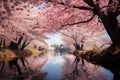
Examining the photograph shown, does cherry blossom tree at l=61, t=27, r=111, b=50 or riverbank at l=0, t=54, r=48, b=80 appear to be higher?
riverbank at l=0, t=54, r=48, b=80

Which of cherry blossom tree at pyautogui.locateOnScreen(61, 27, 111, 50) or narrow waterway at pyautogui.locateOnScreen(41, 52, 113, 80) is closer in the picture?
narrow waterway at pyautogui.locateOnScreen(41, 52, 113, 80)

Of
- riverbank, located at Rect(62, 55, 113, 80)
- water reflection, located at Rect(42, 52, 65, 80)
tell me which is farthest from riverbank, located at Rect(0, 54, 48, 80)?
riverbank, located at Rect(62, 55, 113, 80)

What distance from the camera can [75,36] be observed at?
2053 inches

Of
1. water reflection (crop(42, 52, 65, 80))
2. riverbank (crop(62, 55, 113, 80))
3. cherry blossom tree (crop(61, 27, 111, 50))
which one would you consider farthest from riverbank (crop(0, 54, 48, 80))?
cherry blossom tree (crop(61, 27, 111, 50))

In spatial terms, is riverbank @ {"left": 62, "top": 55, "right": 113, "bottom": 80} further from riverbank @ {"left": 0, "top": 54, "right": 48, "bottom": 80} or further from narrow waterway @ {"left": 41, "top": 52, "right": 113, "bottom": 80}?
riverbank @ {"left": 0, "top": 54, "right": 48, "bottom": 80}

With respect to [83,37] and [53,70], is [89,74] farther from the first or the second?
[83,37]

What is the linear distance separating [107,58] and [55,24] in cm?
497

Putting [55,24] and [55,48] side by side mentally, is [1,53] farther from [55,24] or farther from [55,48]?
[55,48]

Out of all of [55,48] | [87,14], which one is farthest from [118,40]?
[55,48]

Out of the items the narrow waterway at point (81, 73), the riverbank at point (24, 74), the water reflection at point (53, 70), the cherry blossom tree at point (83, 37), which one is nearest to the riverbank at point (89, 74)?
the narrow waterway at point (81, 73)

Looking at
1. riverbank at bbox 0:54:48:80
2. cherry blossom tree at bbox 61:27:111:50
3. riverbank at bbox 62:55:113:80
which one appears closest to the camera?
riverbank at bbox 62:55:113:80

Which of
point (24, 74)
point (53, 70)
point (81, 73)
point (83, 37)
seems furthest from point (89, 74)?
point (83, 37)

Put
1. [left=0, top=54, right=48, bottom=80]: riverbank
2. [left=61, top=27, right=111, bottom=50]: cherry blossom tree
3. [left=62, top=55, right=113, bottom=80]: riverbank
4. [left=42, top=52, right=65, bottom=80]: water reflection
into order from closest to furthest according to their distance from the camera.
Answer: [left=62, top=55, right=113, bottom=80]: riverbank, [left=0, top=54, right=48, bottom=80]: riverbank, [left=42, top=52, right=65, bottom=80]: water reflection, [left=61, top=27, right=111, bottom=50]: cherry blossom tree

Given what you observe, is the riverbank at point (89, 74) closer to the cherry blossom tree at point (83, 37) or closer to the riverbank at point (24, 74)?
the riverbank at point (24, 74)
